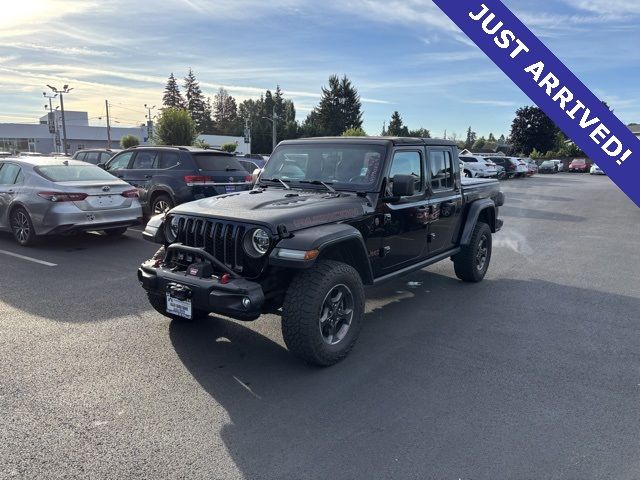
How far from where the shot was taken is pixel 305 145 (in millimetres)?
5469

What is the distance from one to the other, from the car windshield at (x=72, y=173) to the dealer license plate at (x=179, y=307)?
552 centimetres

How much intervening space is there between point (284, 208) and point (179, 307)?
1216mm

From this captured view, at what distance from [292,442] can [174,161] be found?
8.18m

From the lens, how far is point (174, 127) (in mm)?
30719

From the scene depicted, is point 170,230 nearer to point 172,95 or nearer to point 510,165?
point 510,165

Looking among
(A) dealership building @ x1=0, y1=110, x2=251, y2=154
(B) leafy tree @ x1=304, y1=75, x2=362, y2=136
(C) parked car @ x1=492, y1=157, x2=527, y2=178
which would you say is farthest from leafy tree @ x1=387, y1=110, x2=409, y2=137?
(C) parked car @ x1=492, y1=157, x2=527, y2=178

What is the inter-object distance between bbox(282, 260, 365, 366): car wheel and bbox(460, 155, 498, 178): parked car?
83.1 feet

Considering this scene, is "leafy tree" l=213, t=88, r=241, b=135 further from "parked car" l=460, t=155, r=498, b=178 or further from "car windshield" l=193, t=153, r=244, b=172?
"car windshield" l=193, t=153, r=244, b=172

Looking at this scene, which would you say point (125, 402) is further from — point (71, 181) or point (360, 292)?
point (71, 181)

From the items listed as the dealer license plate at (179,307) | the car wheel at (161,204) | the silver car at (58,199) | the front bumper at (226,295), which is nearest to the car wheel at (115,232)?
the car wheel at (161,204)

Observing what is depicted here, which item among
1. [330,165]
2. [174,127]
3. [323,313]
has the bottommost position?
[323,313]

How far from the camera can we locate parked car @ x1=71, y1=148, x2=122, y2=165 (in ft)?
49.7

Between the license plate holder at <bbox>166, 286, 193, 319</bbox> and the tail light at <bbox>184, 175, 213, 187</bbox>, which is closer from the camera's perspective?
the license plate holder at <bbox>166, 286, 193, 319</bbox>

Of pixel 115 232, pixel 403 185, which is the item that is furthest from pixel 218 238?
pixel 115 232
